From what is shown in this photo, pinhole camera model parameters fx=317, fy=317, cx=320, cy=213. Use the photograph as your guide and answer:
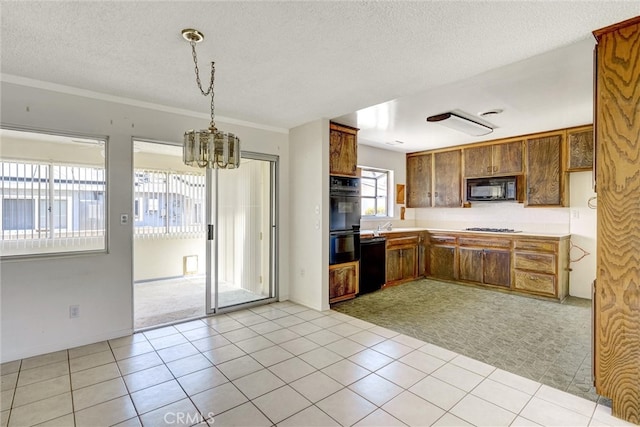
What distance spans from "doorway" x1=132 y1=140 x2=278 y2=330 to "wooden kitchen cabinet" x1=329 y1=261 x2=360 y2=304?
0.85 metres

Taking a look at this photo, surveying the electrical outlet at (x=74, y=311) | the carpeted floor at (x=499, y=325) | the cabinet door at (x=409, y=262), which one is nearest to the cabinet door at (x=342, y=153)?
the carpeted floor at (x=499, y=325)

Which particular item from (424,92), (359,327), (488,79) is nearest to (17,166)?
Result: (359,327)

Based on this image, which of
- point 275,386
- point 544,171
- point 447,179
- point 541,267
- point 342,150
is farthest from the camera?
point 447,179

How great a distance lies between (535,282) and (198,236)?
567cm

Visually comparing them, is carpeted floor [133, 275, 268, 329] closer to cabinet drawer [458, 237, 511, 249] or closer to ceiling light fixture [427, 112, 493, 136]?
ceiling light fixture [427, 112, 493, 136]

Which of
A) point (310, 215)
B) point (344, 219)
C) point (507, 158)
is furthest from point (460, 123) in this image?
point (310, 215)

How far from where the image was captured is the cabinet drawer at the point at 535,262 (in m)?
4.50

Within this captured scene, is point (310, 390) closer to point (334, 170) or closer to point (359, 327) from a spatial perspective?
point (359, 327)

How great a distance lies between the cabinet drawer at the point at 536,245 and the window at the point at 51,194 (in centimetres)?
544

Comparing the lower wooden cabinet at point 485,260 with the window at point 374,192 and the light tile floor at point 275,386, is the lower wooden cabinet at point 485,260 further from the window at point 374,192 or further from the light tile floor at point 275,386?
the light tile floor at point 275,386

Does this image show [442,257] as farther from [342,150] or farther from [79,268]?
[79,268]

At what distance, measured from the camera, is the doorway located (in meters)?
3.98

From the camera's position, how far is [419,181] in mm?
6387

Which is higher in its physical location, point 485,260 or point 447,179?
point 447,179
